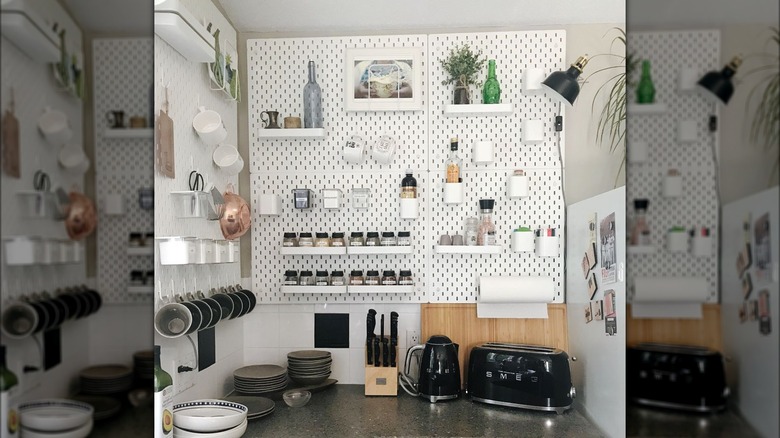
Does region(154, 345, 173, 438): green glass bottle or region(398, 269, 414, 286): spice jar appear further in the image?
region(398, 269, 414, 286): spice jar

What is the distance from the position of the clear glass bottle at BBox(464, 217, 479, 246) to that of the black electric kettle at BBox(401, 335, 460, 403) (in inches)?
18.2

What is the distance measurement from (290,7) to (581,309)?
5.88 feet

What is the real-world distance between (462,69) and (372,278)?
1.02 meters

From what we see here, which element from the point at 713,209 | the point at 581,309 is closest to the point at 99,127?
the point at 713,209

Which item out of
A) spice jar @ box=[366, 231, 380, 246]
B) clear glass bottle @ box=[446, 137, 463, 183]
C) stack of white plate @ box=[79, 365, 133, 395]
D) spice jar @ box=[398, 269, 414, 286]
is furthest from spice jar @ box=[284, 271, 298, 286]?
stack of white plate @ box=[79, 365, 133, 395]

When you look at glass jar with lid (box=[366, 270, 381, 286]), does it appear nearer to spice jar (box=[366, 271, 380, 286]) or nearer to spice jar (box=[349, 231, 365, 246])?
spice jar (box=[366, 271, 380, 286])

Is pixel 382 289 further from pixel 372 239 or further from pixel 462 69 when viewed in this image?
pixel 462 69

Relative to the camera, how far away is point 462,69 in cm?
243

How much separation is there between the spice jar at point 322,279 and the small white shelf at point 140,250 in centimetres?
224

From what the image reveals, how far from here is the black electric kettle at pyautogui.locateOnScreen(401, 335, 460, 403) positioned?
2.25 meters

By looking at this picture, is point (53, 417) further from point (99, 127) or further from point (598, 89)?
point (598, 89)

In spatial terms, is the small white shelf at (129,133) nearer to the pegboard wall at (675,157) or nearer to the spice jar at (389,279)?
the pegboard wall at (675,157)

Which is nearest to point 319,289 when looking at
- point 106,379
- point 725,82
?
point 106,379

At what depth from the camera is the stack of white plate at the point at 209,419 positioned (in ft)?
5.42
